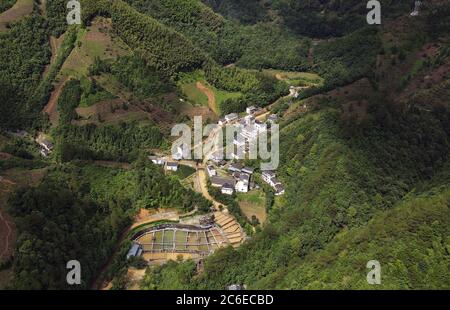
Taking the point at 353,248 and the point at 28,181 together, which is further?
the point at 28,181

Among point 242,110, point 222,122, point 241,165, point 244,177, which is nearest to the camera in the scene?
point 244,177

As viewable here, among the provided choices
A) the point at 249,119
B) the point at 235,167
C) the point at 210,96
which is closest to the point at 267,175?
the point at 235,167

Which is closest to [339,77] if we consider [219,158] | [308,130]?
[308,130]

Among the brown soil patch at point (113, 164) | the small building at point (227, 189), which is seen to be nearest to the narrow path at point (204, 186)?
the small building at point (227, 189)

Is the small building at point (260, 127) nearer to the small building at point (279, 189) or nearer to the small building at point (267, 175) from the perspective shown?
the small building at point (267, 175)

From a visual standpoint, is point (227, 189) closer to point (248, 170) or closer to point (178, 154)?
point (248, 170)

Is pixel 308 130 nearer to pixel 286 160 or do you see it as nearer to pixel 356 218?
pixel 286 160
